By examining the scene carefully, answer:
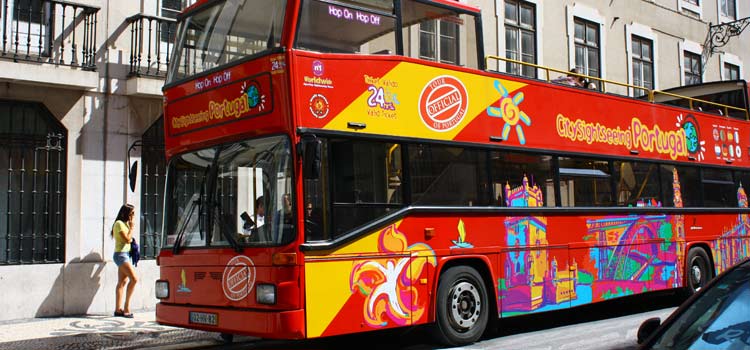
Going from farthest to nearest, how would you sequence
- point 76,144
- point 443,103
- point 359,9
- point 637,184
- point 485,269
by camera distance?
point 76,144 < point 637,184 < point 485,269 < point 443,103 < point 359,9

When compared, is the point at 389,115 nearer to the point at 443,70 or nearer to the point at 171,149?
the point at 443,70

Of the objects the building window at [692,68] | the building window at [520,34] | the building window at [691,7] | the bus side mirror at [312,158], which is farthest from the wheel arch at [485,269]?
the building window at [691,7]

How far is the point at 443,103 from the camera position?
355 inches

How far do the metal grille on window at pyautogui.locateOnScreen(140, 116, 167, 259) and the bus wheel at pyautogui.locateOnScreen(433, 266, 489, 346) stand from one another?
621 centimetres

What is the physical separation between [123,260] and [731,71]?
23034 mm

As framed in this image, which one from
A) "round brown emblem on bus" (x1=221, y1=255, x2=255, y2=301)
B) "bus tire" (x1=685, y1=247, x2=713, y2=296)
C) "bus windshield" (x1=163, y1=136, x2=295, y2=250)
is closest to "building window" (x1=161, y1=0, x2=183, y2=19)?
"bus windshield" (x1=163, y1=136, x2=295, y2=250)

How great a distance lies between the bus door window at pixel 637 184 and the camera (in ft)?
37.4

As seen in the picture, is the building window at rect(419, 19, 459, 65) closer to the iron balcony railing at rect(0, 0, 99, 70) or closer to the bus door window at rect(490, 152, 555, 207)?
→ the bus door window at rect(490, 152, 555, 207)

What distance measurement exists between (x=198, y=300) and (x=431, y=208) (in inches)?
108

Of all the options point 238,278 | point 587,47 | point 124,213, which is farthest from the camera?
point 587,47

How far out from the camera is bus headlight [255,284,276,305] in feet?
24.4

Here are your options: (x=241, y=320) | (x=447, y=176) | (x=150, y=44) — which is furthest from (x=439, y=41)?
(x=150, y=44)

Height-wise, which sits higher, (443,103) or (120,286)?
(443,103)

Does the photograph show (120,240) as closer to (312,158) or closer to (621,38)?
(312,158)
